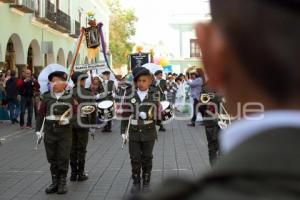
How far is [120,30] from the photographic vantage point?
69125mm

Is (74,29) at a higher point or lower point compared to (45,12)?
higher

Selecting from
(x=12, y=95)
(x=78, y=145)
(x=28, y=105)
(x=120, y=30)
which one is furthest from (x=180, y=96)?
(x=120, y=30)

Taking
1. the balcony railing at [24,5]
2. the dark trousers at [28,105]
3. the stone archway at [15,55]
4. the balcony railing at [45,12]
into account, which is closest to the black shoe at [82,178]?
the dark trousers at [28,105]

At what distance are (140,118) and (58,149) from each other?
117 centimetres

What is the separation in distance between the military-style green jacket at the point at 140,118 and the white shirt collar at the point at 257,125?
21.9ft

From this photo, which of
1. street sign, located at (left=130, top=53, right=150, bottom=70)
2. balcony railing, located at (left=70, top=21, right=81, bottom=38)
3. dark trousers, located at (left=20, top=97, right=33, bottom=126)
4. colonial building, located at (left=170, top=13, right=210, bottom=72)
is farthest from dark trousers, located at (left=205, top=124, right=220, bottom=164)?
colonial building, located at (left=170, top=13, right=210, bottom=72)

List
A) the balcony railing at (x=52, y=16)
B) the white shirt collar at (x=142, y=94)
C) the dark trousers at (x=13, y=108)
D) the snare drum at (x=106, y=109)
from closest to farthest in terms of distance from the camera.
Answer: the white shirt collar at (x=142, y=94) → the snare drum at (x=106, y=109) → the dark trousers at (x=13, y=108) → the balcony railing at (x=52, y=16)

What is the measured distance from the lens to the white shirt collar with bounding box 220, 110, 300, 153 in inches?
43.9

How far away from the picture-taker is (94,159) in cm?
1114

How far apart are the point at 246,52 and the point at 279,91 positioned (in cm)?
10

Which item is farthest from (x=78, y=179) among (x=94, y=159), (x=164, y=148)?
(x=164, y=148)

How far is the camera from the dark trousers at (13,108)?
18.4 m

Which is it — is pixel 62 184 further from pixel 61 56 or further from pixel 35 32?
pixel 61 56

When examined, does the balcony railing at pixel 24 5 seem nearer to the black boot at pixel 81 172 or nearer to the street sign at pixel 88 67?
the street sign at pixel 88 67
